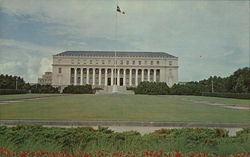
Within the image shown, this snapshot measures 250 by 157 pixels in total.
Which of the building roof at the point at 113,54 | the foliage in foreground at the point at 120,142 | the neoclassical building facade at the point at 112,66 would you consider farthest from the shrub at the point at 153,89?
the foliage in foreground at the point at 120,142

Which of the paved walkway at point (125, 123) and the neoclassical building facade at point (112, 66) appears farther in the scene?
the neoclassical building facade at point (112, 66)

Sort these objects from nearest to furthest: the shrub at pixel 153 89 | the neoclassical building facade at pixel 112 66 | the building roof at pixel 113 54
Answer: the shrub at pixel 153 89 < the neoclassical building facade at pixel 112 66 < the building roof at pixel 113 54

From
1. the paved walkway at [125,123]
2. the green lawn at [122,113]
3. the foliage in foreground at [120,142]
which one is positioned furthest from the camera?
the green lawn at [122,113]

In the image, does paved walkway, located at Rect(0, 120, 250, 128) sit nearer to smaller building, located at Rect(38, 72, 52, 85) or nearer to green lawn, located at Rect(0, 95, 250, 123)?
green lawn, located at Rect(0, 95, 250, 123)

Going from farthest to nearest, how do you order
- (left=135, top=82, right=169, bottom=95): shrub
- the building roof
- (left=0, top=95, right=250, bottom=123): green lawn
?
the building roof, (left=135, top=82, right=169, bottom=95): shrub, (left=0, top=95, right=250, bottom=123): green lawn

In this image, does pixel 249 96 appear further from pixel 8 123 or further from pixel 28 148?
pixel 28 148

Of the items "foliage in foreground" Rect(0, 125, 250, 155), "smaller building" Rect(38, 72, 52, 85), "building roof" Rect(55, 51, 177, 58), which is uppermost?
"building roof" Rect(55, 51, 177, 58)

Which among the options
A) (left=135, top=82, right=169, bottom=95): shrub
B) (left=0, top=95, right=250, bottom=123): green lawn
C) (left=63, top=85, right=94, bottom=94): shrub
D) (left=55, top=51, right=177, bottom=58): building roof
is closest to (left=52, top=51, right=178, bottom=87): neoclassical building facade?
(left=55, top=51, right=177, bottom=58): building roof

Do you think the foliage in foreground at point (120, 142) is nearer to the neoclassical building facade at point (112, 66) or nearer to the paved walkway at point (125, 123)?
the paved walkway at point (125, 123)

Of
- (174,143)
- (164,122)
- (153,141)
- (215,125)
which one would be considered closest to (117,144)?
(153,141)

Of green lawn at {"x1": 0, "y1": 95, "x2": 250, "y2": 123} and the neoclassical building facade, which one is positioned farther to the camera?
the neoclassical building facade
